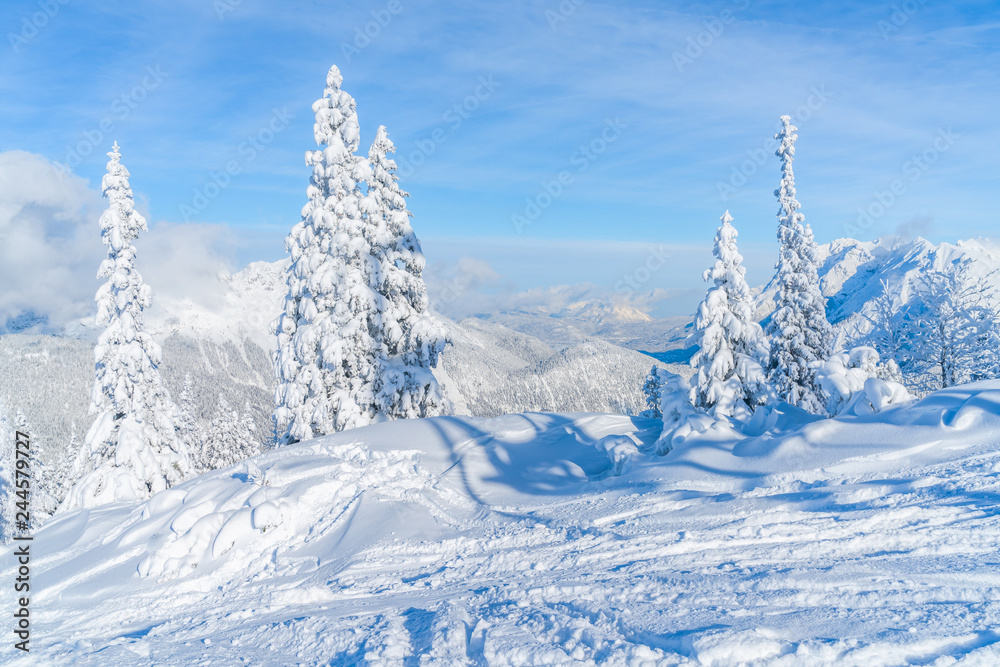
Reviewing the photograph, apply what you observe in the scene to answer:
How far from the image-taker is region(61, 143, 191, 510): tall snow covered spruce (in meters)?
17.1

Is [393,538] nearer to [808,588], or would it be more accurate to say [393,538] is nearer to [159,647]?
[159,647]

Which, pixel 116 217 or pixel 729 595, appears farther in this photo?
pixel 116 217

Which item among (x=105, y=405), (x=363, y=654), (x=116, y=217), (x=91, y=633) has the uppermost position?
(x=116, y=217)

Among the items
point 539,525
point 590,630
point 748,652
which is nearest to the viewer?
point 748,652

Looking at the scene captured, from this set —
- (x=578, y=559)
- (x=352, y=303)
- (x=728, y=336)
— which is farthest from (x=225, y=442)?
(x=578, y=559)

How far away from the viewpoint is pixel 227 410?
39.4m

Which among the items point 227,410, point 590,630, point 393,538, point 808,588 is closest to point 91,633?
point 393,538

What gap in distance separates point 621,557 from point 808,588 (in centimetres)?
171

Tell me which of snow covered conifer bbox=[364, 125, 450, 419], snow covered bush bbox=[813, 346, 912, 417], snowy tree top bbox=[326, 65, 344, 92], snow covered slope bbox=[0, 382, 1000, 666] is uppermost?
snowy tree top bbox=[326, 65, 344, 92]

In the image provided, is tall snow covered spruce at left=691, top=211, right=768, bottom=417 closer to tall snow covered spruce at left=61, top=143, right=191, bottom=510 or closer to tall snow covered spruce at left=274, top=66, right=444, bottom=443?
tall snow covered spruce at left=274, top=66, right=444, bottom=443

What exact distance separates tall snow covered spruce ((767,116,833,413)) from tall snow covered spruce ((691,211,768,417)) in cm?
464

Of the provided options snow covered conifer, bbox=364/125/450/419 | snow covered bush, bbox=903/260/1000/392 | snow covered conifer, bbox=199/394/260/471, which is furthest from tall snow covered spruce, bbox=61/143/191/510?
snow covered bush, bbox=903/260/1000/392

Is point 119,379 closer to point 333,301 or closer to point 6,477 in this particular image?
point 333,301

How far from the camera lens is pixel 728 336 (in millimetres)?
17984
